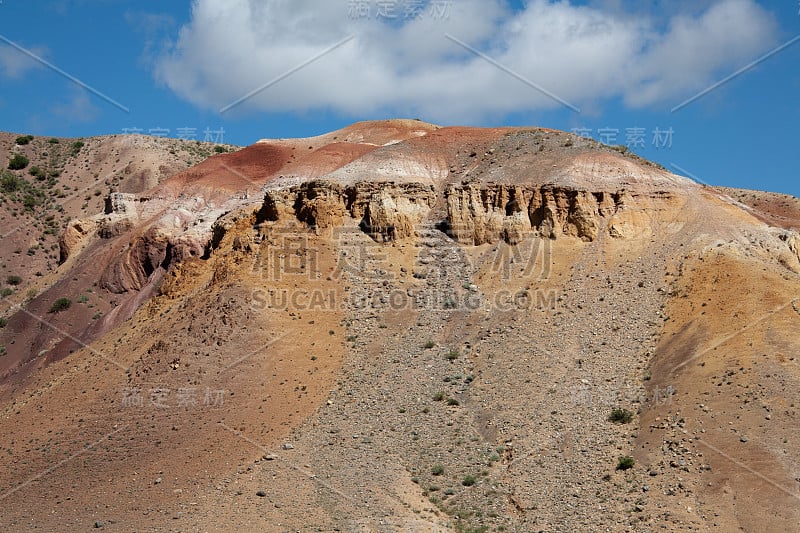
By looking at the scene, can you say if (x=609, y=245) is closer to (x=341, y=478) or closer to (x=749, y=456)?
(x=749, y=456)

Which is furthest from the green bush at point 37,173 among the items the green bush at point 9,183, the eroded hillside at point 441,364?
the eroded hillside at point 441,364

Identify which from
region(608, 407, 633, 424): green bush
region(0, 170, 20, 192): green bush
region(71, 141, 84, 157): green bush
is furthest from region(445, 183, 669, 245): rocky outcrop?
region(71, 141, 84, 157): green bush

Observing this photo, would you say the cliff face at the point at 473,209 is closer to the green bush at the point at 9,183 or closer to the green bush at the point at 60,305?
the green bush at the point at 60,305

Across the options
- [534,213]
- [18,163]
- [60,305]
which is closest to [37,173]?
[18,163]

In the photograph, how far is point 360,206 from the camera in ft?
118

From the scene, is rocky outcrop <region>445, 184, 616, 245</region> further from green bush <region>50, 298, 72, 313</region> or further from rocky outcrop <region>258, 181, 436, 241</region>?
green bush <region>50, 298, 72, 313</region>

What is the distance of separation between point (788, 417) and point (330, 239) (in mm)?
19853

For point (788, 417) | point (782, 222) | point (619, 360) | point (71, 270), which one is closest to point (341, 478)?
point (619, 360)

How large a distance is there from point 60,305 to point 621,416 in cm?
3224

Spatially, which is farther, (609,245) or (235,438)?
(609,245)

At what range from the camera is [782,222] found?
120 feet

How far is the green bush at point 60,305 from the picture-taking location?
43156 mm

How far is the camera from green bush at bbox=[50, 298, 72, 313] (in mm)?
43156

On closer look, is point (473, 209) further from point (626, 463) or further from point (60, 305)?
point (60, 305)
